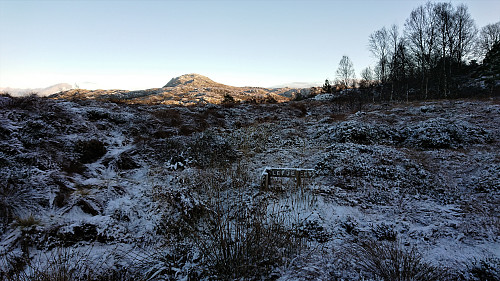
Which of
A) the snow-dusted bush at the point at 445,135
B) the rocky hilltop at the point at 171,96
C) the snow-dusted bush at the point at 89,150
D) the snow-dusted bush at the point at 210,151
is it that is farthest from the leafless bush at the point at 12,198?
the rocky hilltop at the point at 171,96

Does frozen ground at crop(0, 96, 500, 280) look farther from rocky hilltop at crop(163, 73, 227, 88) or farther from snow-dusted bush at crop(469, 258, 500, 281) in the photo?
rocky hilltop at crop(163, 73, 227, 88)

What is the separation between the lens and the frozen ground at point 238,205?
3131mm

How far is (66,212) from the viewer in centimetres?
464

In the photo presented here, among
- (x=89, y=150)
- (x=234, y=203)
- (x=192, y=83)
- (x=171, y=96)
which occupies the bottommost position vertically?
(x=234, y=203)

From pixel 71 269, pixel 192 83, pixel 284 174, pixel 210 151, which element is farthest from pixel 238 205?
pixel 192 83

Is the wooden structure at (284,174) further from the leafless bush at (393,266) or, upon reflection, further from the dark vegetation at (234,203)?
the leafless bush at (393,266)

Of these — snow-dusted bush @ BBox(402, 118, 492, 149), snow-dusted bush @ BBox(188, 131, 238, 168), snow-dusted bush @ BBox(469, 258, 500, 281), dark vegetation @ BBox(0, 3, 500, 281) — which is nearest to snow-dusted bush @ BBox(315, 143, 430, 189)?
dark vegetation @ BBox(0, 3, 500, 281)

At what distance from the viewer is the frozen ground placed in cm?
313

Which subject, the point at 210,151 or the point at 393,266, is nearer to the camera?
the point at 393,266

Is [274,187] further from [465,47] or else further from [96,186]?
[465,47]

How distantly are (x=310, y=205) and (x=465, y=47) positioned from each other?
142 ft

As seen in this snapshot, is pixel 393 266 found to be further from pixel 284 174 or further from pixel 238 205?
pixel 284 174

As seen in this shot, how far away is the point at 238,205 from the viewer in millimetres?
5348

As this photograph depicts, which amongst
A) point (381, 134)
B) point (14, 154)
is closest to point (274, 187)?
point (14, 154)
